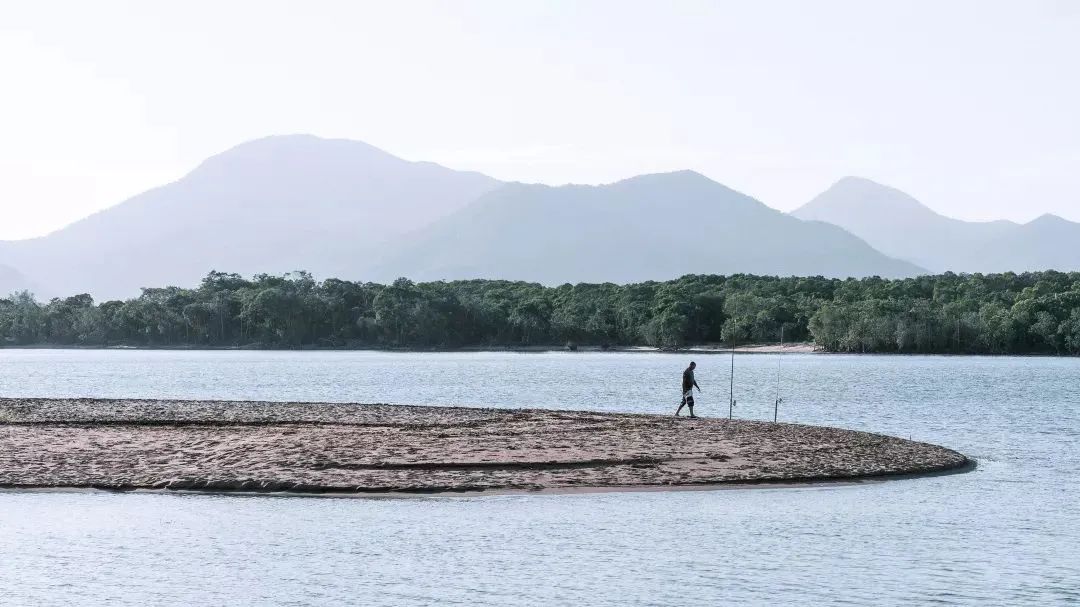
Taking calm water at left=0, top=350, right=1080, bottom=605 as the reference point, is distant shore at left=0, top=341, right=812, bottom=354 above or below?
above

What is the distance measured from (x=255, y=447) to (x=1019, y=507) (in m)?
17.9

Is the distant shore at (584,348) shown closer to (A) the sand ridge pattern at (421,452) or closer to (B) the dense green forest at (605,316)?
(B) the dense green forest at (605,316)

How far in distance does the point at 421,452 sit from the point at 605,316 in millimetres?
142138

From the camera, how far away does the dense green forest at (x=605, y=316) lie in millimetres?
146750

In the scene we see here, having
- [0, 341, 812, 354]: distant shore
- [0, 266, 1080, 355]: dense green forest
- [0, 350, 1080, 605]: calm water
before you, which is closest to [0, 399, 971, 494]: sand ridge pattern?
[0, 350, 1080, 605]: calm water

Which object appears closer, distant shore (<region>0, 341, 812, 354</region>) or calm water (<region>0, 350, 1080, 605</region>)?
calm water (<region>0, 350, 1080, 605</region>)

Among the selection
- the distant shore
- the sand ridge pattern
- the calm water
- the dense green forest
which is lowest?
the calm water

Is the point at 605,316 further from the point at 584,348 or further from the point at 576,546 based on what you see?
the point at 576,546

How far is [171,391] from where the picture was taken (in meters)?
67.8

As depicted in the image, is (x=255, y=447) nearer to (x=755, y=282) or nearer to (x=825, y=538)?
(x=825, y=538)

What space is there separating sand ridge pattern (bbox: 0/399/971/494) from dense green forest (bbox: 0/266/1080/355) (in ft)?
358

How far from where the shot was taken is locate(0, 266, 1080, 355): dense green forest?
481ft

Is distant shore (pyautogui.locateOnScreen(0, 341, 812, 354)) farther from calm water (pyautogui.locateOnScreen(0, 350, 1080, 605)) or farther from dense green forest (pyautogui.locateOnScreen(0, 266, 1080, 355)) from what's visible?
calm water (pyautogui.locateOnScreen(0, 350, 1080, 605))

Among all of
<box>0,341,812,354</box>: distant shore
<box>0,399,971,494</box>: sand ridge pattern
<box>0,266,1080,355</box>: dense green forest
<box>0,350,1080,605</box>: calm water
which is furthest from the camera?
<box>0,341,812,354</box>: distant shore
